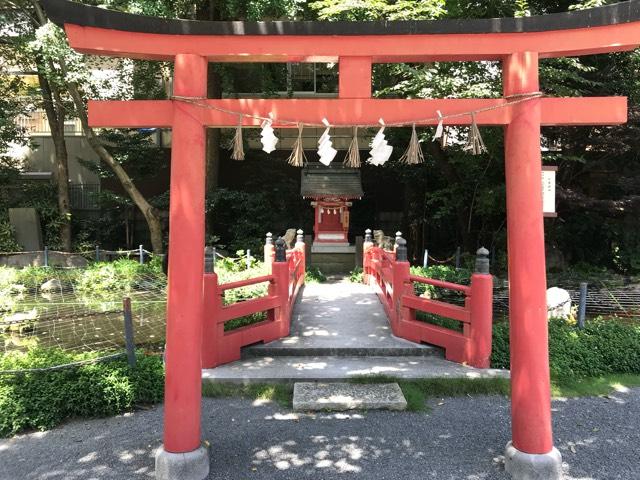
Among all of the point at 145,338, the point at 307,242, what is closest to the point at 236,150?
the point at 145,338

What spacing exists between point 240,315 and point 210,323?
1.70ft

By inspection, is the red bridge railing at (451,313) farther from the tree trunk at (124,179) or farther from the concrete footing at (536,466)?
the tree trunk at (124,179)

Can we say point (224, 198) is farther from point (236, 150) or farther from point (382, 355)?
point (236, 150)

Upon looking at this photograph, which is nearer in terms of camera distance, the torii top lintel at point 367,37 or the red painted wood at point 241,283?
the torii top lintel at point 367,37

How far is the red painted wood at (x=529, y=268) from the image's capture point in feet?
11.8

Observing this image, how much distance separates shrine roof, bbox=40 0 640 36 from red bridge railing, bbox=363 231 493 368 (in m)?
2.96

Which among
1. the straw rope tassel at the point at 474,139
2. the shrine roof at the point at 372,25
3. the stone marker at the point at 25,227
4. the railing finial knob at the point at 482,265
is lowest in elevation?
the railing finial knob at the point at 482,265

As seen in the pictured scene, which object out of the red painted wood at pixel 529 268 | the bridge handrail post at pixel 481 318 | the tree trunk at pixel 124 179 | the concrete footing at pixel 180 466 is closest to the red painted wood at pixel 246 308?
the concrete footing at pixel 180 466

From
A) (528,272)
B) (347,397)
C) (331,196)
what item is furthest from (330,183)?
(528,272)

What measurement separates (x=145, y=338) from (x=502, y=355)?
552cm

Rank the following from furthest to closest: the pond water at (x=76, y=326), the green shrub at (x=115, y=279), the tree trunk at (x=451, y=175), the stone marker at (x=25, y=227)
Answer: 1. the stone marker at (x=25, y=227)
2. the tree trunk at (x=451, y=175)
3. the green shrub at (x=115, y=279)
4. the pond water at (x=76, y=326)

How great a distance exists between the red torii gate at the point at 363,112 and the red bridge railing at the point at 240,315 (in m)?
2.07

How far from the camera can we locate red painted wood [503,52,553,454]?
A: 360cm

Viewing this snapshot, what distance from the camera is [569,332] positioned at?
6535 mm
